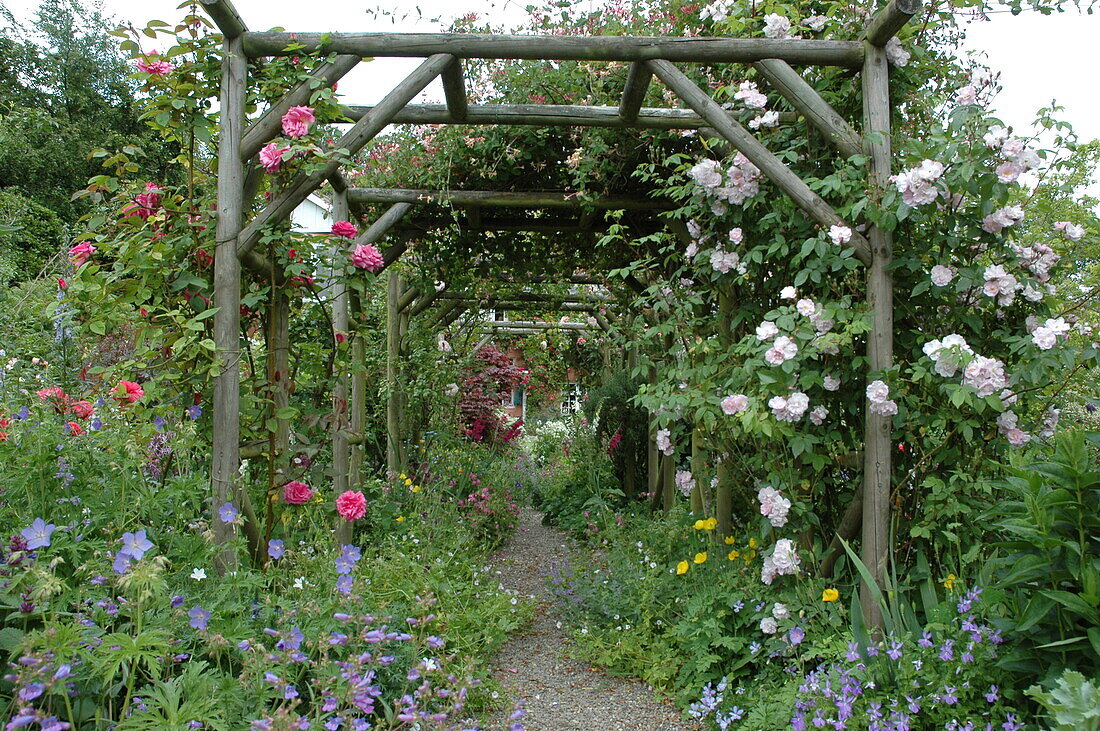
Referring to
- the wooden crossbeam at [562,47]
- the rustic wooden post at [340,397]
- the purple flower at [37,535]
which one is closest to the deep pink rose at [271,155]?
the wooden crossbeam at [562,47]

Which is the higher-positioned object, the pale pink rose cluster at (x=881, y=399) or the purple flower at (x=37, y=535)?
the pale pink rose cluster at (x=881, y=399)

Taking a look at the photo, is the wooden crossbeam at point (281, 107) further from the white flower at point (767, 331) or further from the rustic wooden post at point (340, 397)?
the white flower at point (767, 331)

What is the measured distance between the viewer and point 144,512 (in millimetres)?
2301

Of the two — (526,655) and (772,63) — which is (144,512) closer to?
(526,655)

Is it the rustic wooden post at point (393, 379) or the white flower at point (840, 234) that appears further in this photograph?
the rustic wooden post at point (393, 379)

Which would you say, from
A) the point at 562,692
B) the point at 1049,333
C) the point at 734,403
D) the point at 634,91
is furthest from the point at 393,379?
the point at 1049,333

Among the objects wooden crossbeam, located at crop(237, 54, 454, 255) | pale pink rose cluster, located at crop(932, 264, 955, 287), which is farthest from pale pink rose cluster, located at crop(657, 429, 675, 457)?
wooden crossbeam, located at crop(237, 54, 454, 255)

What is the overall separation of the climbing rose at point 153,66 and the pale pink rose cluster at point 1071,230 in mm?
3278

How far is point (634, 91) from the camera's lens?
3.35 meters

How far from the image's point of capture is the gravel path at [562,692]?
2.98 metres

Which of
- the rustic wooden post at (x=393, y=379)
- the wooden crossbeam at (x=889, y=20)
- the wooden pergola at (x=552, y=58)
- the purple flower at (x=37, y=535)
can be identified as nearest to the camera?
the purple flower at (x=37, y=535)

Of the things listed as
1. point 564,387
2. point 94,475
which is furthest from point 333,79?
point 564,387

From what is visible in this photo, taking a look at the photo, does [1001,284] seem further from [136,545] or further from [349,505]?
[136,545]

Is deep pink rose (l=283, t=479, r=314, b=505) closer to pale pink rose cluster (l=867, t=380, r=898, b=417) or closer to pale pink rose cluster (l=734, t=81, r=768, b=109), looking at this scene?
pale pink rose cluster (l=867, t=380, r=898, b=417)
